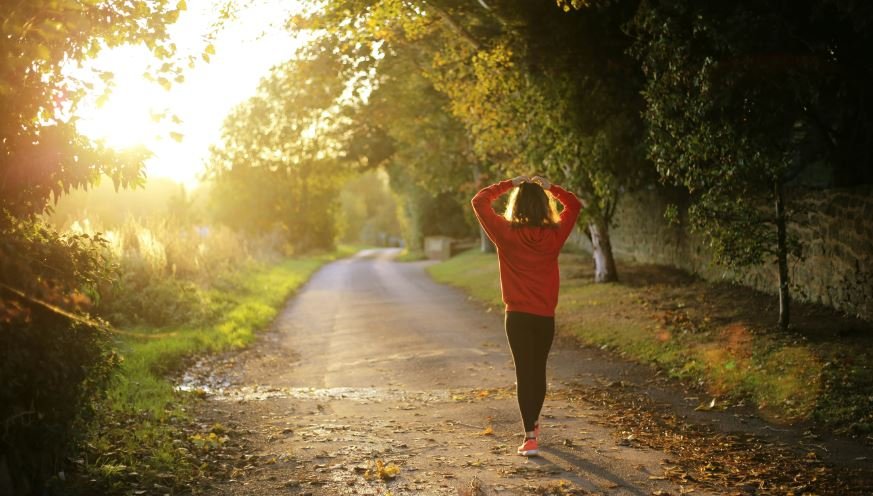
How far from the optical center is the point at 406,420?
862 centimetres

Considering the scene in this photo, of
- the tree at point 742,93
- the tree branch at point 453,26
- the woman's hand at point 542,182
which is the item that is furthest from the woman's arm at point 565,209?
the tree branch at point 453,26

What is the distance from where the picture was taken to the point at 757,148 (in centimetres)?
1126

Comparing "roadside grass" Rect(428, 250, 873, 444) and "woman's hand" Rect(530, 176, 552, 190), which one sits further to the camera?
"roadside grass" Rect(428, 250, 873, 444)

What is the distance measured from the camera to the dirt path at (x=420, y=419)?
6328 millimetres

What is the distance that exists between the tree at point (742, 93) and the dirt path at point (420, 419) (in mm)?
2732

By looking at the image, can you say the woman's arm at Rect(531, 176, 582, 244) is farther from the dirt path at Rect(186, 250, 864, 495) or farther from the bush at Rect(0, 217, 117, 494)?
the bush at Rect(0, 217, 117, 494)

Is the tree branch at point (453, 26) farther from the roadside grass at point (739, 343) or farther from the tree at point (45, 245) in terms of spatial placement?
the tree at point (45, 245)

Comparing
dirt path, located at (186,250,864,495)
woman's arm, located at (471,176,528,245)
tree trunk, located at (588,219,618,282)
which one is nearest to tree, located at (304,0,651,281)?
tree trunk, located at (588,219,618,282)

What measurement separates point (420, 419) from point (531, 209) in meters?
2.81

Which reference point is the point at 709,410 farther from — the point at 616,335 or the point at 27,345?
the point at 27,345

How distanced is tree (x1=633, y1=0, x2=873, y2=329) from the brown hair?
16.1 feet

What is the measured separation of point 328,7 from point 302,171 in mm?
39493

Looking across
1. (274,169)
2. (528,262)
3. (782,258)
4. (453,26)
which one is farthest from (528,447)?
(274,169)

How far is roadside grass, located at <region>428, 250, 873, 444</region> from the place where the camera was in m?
8.77
